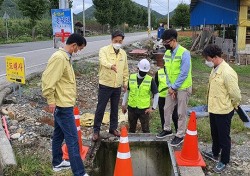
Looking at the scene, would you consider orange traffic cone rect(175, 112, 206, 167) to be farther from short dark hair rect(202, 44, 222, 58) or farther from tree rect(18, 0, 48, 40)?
tree rect(18, 0, 48, 40)

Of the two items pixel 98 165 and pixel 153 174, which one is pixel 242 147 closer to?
pixel 153 174

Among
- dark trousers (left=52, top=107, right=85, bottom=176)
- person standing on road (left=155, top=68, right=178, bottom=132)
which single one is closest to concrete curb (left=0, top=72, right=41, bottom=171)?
dark trousers (left=52, top=107, right=85, bottom=176)

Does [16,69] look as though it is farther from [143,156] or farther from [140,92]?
[143,156]

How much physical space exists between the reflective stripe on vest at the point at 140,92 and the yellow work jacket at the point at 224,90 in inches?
42.6

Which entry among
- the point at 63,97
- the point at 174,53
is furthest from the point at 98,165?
the point at 174,53

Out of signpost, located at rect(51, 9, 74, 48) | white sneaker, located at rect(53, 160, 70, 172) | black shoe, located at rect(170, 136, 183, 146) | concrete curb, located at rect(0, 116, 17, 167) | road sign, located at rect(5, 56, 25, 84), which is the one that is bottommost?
white sneaker, located at rect(53, 160, 70, 172)

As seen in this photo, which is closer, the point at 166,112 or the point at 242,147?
the point at 166,112

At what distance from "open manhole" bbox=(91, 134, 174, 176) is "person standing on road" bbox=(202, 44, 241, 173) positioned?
3.14 ft

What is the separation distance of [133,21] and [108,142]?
74995 mm

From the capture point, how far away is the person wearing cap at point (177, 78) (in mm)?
4922

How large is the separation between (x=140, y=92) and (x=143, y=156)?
3.46 ft

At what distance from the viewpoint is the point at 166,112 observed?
525cm

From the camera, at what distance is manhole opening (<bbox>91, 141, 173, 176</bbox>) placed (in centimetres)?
532

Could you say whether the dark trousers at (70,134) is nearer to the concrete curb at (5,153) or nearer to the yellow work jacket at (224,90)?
the concrete curb at (5,153)
